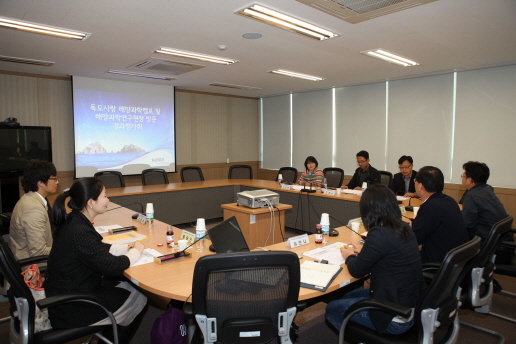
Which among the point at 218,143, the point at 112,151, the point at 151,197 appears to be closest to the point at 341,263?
the point at 151,197

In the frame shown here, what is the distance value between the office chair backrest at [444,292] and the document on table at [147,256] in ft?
5.29

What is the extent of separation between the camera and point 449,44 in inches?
151

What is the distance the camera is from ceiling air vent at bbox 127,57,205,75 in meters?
4.75

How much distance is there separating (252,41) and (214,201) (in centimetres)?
297

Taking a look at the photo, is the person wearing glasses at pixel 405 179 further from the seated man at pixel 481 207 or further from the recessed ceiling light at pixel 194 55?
the recessed ceiling light at pixel 194 55

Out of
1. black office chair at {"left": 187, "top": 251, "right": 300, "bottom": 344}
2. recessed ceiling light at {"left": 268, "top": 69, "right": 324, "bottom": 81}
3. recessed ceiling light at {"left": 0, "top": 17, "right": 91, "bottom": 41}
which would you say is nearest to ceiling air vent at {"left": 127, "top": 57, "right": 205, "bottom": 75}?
recessed ceiling light at {"left": 0, "top": 17, "right": 91, "bottom": 41}

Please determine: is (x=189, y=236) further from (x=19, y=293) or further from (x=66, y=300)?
(x=19, y=293)

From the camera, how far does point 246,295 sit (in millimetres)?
1376

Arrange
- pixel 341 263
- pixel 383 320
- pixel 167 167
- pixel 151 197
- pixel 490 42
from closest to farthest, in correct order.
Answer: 1. pixel 383 320
2. pixel 341 263
3. pixel 490 42
4. pixel 151 197
5. pixel 167 167

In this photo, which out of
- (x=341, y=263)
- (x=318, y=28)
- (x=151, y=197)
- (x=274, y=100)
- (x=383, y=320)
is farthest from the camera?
(x=274, y=100)

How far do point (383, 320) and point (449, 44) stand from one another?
3552 millimetres

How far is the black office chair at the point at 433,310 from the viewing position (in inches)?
57.4

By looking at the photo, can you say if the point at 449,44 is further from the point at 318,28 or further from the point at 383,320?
the point at 383,320

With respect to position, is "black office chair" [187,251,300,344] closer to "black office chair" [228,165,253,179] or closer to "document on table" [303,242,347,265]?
"document on table" [303,242,347,265]
